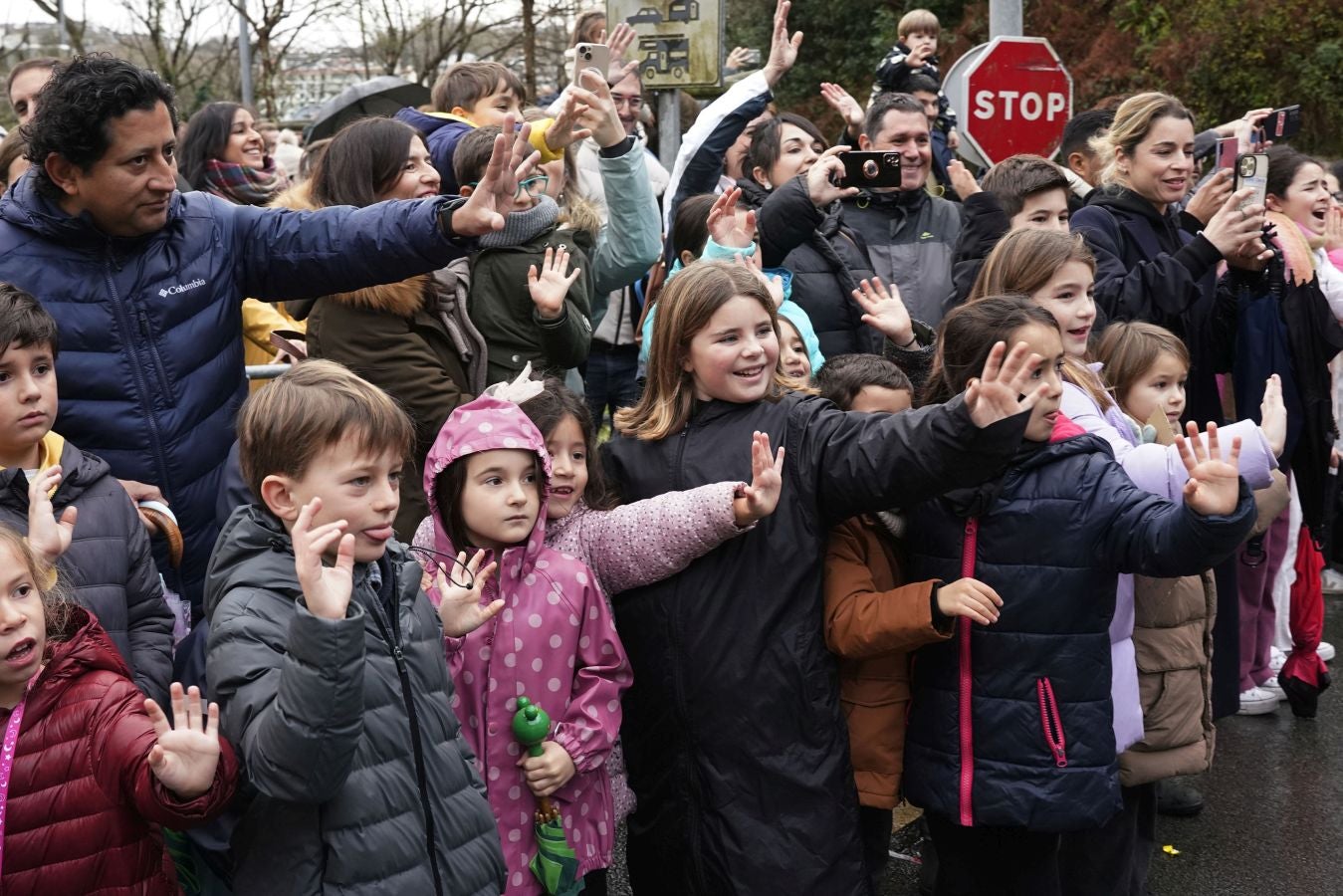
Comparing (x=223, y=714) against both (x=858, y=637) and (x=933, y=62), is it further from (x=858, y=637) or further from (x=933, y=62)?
(x=933, y=62)

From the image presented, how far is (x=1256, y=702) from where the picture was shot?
6.11m

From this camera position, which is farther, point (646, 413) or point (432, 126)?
point (432, 126)

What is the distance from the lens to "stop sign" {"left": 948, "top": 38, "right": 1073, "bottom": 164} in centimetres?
799

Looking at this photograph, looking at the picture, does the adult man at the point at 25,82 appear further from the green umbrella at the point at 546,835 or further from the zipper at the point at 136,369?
the green umbrella at the point at 546,835

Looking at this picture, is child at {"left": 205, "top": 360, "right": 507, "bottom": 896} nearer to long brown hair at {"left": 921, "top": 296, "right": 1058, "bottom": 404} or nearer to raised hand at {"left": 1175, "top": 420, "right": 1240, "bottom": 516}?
long brown hair at {"left": 921, "top": 296, "right": 1058, "bottom": 404}

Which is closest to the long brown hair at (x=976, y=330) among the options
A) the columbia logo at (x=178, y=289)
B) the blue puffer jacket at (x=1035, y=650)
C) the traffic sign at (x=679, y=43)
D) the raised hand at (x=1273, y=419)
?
the blue puffer jacket at (x=1035, y=650)

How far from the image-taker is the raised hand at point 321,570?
2.47m

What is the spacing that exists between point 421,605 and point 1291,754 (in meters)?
4.10

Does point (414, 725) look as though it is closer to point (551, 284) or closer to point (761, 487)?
point (761, 487)

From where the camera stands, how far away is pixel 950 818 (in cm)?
354

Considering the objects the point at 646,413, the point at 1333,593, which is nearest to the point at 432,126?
the point at 646,413

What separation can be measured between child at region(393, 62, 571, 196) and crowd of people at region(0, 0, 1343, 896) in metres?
0.62

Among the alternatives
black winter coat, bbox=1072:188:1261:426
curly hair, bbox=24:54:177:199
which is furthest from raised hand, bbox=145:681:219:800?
black winter coat, bbox=1072:188:1261:426

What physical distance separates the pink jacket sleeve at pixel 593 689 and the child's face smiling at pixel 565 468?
0.32 metres
